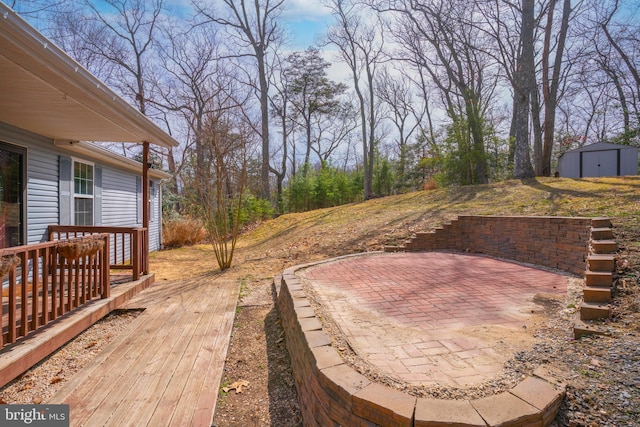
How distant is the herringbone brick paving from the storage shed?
1131 centimetres

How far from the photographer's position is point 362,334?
275cm

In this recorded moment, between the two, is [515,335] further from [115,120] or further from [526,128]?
[526,128]

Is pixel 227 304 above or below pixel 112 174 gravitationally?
below

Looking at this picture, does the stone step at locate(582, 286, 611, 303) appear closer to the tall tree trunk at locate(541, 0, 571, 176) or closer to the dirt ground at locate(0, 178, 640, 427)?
the dirt ground at locate(0, 178, 640, 427)

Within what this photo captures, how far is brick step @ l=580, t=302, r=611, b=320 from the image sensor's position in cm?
274

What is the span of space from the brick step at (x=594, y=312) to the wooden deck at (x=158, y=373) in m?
3.04

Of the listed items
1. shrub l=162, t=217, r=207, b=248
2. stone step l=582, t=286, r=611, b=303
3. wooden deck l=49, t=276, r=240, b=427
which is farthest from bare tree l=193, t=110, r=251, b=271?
stone step l=582, t=286, r=611, b=303

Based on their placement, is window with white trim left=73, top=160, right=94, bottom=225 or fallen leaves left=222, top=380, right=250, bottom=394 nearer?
fallen leaves left=222, top=380, right=250, bottom=394

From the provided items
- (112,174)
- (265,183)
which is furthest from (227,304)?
(265,183)

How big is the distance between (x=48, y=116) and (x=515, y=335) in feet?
19.4

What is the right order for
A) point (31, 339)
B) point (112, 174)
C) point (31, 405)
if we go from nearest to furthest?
point (31, 405) → point (31, 339) → point (112, 174)

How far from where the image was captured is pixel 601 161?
44.1 ft

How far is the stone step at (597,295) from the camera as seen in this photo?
2996 mm

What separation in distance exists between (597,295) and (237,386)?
127 inches
